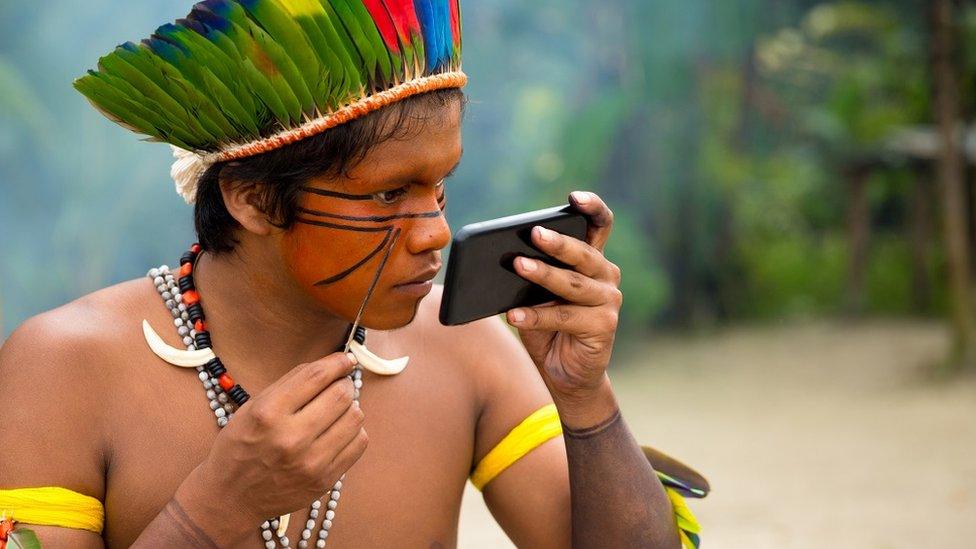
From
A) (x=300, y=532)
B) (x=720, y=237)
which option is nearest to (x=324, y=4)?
(x=300, y=532)

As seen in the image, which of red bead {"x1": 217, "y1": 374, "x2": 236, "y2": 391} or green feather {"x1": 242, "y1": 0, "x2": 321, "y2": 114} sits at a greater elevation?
green feather {"x1": 242, "y1": 0, "x2": 321, "y2": 114}

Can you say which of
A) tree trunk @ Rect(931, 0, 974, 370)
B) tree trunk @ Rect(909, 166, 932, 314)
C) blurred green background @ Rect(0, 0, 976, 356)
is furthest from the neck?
tree trunk @ Rect(909, 166, 932, 314)

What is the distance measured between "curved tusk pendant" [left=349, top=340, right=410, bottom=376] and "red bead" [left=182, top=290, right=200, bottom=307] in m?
0.29

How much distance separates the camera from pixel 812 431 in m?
7.37

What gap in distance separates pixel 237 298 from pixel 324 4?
553mm

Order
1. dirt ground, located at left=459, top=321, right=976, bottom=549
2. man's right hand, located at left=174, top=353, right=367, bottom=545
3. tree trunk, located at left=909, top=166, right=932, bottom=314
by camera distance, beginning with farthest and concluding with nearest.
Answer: tree trunk, located at left=909, top=166, right=932, bottom=314 < dirt ground, located at left=459, top=321, right=976, bottom=549 < man's right hand, located at left=174, top=353, right=367, bottom=545

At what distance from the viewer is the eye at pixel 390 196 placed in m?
1.84

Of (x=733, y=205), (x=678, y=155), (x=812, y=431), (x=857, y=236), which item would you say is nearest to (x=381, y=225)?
(x=812, y=431)

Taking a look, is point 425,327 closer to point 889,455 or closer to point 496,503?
point 496,503

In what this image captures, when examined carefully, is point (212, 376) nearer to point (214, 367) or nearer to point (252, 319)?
point (214, 367)

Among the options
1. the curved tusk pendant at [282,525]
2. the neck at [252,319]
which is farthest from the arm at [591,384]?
the curved tusk pendant at [282,525]

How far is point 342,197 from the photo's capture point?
5.99 ft

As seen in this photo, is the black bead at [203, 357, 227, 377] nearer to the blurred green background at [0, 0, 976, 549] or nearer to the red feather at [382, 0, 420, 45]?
the red feather at [382, 0, 420, 45]

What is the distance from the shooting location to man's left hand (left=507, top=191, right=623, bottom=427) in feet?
5.80
